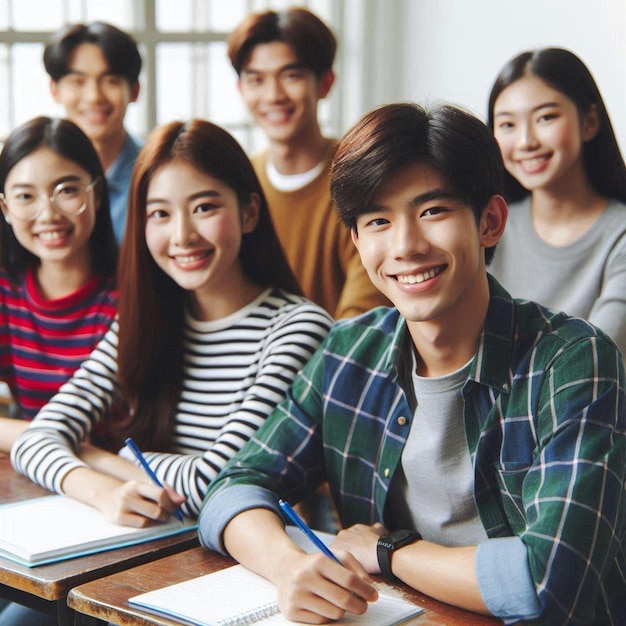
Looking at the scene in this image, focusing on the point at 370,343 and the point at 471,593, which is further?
the point at 370,343

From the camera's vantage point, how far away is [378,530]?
159 centimetres

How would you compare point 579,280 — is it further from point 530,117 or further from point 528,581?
point 528,581

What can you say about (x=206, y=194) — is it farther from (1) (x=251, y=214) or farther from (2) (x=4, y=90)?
(2) (x=4, y=90)

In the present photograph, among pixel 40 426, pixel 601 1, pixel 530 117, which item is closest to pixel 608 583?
pixel 40 426

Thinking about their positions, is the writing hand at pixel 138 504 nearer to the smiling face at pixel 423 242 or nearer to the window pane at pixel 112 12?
the smiling face at pixel 423 242

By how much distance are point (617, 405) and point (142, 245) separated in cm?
104

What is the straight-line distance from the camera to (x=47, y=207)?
7.54 ft

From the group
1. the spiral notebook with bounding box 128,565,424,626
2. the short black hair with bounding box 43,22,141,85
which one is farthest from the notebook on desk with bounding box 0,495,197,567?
the short black hair with bounding box 43,22,141,85

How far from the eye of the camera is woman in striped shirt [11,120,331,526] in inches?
77.8

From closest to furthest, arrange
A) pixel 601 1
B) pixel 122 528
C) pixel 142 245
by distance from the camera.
Answer: pixel 122 528 < pixel 142 245 < pixel 601 1

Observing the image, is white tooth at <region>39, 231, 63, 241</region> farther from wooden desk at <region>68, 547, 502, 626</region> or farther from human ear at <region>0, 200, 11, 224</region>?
wooden desk at <region>68, 547, 502, 626</region>

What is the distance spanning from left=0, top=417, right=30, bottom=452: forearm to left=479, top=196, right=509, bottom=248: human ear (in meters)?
1.14

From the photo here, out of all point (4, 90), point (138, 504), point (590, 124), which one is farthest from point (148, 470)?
point (4, 90)

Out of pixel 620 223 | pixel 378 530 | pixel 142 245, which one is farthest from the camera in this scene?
pixel 620 223
